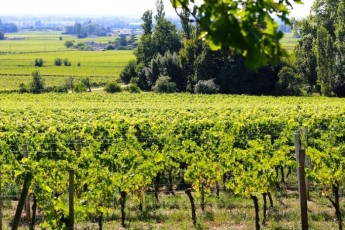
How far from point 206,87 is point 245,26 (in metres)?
53.4

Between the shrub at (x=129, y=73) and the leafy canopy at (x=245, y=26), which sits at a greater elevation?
the leafy canopy at (x=245, y=26)

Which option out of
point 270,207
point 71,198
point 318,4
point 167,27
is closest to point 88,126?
point 270,207

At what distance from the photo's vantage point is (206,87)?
188 feet

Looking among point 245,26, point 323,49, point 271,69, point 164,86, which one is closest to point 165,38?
point 164,86

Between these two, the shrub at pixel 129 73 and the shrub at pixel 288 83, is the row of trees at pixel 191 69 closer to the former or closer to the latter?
the shrub at pixel 129 73

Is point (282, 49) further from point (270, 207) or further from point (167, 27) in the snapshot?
point (167, 27)

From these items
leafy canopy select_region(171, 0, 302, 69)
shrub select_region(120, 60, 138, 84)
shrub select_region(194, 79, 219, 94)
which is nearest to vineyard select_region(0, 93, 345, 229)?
leafy canopy select_region(171, 0, 302, 69)

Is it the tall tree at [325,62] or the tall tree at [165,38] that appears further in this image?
the tall tree at [165,38]

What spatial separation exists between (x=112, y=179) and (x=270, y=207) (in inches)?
186

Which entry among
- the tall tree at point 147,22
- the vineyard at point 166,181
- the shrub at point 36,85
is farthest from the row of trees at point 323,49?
the vineyard at point 166,181

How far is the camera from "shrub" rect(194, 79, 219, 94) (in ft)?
187

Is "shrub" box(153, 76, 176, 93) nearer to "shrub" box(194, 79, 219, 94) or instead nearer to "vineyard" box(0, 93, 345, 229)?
"shrub" box(194, 79, 219, 94)

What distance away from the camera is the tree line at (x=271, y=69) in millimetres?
53312

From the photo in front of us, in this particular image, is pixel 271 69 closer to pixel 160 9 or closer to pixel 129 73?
pixel 129 73
